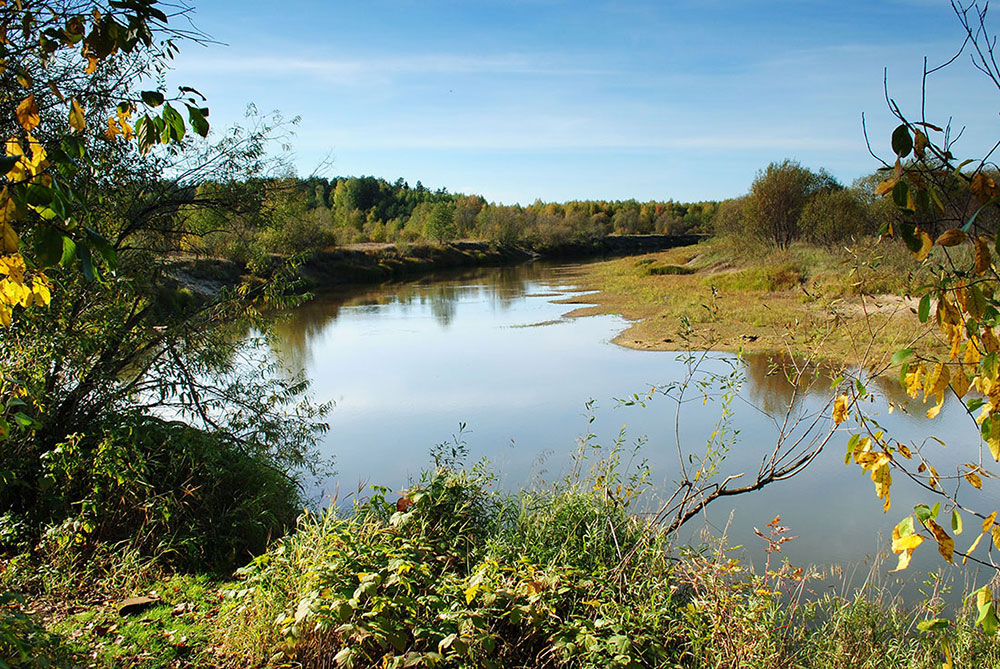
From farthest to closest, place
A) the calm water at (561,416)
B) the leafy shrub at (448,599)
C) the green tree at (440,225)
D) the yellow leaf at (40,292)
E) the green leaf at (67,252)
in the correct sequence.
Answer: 1. the green tree at (440,225)
2. the calm water at (561,416)
3. the leafy shrub at (448,599)
4. the yellow leaf at (40,292)
5. the green leaf at (67,252)

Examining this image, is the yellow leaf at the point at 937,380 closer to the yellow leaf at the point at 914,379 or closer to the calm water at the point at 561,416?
the yellow leaf at the point at 914,379

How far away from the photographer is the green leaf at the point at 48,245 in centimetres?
130

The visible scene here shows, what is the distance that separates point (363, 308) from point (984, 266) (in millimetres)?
22178

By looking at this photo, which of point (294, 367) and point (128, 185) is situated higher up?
point (128, 185)

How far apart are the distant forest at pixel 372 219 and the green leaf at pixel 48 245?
5519 millimetres

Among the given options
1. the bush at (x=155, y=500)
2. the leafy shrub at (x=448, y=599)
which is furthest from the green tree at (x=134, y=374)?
the leafy shrub at (x=448, y=599)

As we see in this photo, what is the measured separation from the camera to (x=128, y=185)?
5836 mm

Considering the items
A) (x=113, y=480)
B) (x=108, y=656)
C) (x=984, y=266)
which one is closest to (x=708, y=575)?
(x=984, y=266)

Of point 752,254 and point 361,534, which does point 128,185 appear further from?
point 752,254

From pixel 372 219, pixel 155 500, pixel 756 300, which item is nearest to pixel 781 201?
pixel 756 300

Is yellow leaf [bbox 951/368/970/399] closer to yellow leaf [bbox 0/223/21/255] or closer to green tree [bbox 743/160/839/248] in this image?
yellow leaf [bbox 0/223/21/255]

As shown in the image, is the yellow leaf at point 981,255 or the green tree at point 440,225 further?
the green tree at point 440,225

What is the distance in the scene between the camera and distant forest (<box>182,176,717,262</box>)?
679cm

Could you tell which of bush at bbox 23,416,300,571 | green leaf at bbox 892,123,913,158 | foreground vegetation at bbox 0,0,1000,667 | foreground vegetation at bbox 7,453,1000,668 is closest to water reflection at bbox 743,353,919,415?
foreground vegetation at bbox 0,0,1000,667
